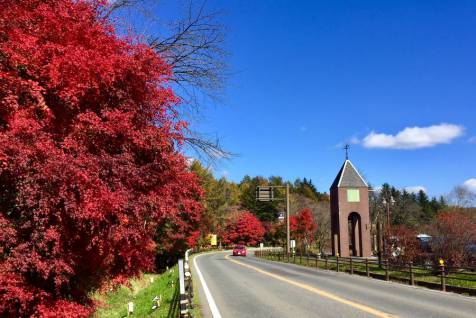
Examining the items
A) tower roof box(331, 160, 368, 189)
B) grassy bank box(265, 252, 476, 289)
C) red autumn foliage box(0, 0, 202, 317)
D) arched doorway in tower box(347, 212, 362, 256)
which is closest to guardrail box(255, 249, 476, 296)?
grassy bank box(265, 252, 476, 289)

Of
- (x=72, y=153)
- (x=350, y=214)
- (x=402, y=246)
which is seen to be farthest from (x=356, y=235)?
(x=72, y=153)

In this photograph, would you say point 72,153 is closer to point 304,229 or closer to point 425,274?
point 425,274

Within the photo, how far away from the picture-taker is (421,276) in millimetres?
18656

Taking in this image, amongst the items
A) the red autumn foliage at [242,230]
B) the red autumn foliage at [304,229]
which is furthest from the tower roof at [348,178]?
the red autumn foliage at [242,230]

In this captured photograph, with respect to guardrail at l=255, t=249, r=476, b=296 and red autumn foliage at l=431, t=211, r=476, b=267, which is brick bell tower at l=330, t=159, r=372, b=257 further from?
red autumn foliage at l=431, t=211, r=476, b=267

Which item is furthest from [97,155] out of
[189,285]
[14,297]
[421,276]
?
[421,276]

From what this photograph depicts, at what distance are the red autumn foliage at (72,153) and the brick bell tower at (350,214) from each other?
3797 centimetres

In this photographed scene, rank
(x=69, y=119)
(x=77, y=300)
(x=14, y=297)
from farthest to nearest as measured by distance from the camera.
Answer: (x=77, y=300), (x=69, y=119), (x=14, y=297)

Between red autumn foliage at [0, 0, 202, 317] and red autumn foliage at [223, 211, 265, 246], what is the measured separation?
86462 mm

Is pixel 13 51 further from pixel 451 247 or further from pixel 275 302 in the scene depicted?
pixel 451 247

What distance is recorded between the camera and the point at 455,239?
20172 mm

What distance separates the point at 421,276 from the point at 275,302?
8.61 m

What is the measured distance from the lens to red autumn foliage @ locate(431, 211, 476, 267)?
1986 cm

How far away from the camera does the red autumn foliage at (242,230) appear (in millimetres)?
92812
